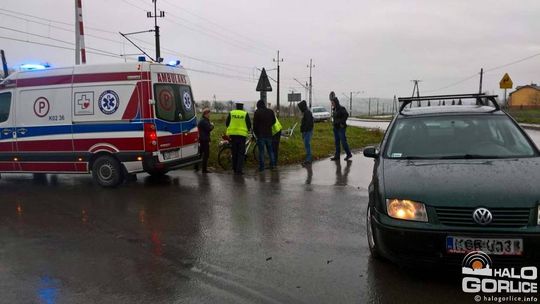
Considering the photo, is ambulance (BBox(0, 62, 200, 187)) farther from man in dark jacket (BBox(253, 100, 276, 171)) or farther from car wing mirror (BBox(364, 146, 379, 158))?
car wing mirror (BBox(364, 146, 379, 158))

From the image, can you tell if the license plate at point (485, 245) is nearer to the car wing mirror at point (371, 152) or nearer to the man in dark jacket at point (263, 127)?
the car wing mirror at point (371, 152)

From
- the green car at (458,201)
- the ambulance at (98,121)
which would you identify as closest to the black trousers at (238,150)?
the ambulance at (98,121)

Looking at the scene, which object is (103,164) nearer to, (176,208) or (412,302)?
(176,208)

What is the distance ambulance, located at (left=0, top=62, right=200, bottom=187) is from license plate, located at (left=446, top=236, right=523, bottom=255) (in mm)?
6542

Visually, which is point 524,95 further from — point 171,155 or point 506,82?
point 171,155

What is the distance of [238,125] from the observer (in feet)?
35.1

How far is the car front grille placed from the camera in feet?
11.6

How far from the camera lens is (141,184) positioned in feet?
31.8

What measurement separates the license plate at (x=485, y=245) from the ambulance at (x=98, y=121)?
6.54 meters

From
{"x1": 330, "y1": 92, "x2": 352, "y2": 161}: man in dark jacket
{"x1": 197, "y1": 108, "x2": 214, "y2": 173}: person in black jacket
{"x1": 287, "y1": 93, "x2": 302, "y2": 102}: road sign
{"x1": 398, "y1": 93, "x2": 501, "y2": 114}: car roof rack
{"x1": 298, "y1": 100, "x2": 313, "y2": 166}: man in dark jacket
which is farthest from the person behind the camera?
{"x1": 287, "y1": 93, "x2": 302, "y2": 102}: road sign

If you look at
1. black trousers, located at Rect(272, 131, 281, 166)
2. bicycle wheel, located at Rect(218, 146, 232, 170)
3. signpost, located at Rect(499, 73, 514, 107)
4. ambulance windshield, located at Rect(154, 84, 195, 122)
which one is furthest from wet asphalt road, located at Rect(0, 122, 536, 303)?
signpost, located at Rect(499, 73, 514, 107)

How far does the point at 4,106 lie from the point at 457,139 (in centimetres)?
945

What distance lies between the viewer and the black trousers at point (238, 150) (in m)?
10.8

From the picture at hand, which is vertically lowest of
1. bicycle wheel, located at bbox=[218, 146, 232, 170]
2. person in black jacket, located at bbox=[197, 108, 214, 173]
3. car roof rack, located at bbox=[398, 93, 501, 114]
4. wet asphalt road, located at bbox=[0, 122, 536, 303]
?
wet asphalt road, located at bbox=[0, 122, 536, 303]
